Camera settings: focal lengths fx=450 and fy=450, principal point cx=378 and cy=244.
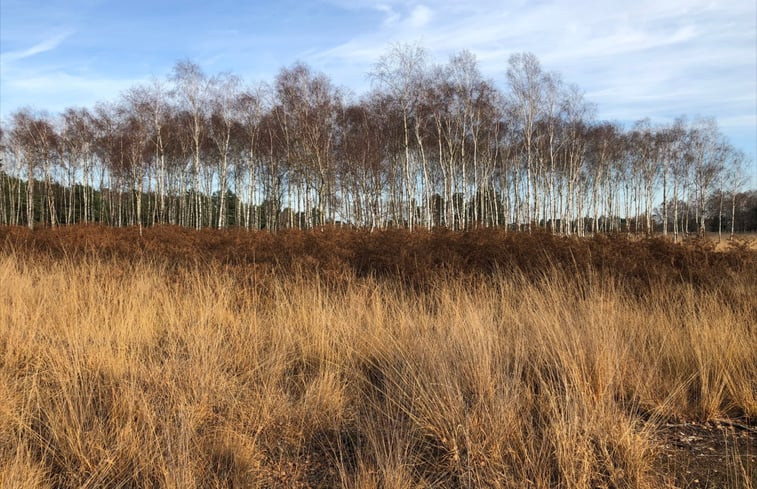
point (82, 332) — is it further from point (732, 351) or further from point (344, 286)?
point (732, 351)

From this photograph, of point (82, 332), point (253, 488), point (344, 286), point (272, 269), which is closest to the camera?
point (253, 488)

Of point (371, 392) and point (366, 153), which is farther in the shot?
point (366, 153)

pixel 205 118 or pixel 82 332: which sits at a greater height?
pixel 205 118

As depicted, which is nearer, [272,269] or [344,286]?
[344,286]

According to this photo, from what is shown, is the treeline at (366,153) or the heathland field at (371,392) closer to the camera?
the heathland field at (371,392)

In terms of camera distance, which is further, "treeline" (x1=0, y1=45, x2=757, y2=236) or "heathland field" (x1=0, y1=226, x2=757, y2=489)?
"treeline" (x1=0, y1=45, x2=757, y2=236)

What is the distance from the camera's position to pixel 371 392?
11.0 ft

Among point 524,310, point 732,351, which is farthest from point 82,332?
point 732,351

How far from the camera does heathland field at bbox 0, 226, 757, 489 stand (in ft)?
7.51

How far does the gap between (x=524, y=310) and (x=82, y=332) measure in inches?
171

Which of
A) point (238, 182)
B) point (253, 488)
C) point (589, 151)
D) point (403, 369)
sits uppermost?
point (589, 151)

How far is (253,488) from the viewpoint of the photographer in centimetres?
218

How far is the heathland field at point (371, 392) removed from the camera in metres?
2.29

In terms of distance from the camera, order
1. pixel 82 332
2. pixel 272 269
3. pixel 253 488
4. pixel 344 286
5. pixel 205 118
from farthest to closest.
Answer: pixel 205 118 < pixel 272 269 < pixel 344 286 < pixel 82 332 < pixel 253 488
